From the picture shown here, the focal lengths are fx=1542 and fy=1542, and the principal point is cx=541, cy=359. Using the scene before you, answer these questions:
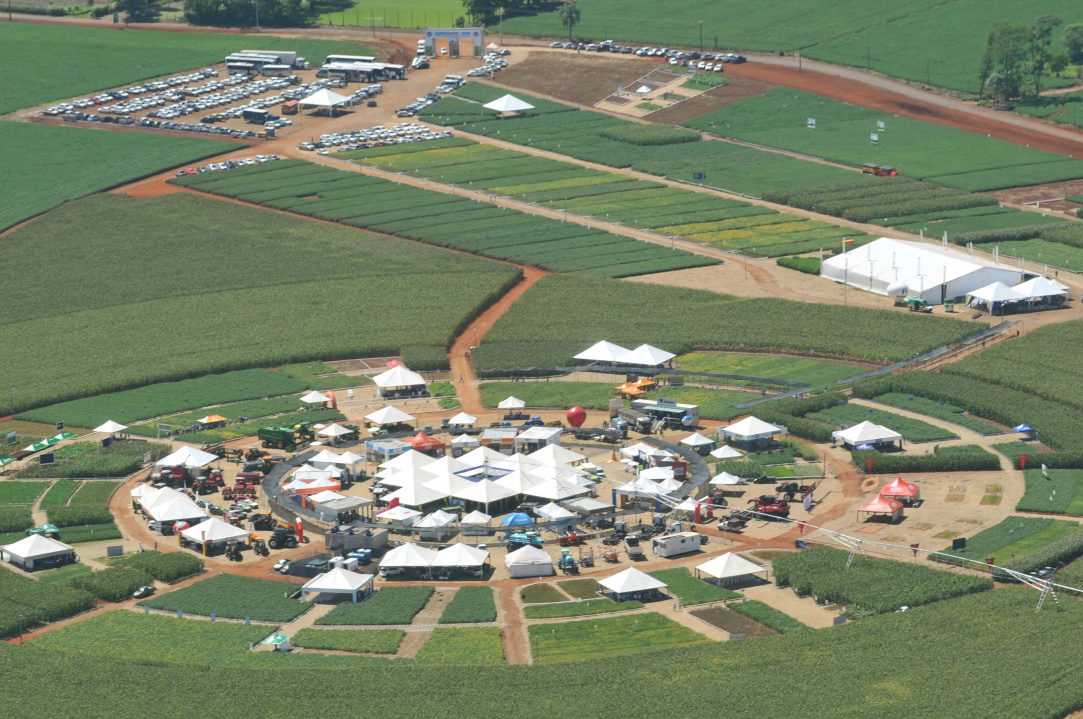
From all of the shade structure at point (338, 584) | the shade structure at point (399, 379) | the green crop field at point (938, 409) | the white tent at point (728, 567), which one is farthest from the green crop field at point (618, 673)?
the shade structure at point (399, 379)

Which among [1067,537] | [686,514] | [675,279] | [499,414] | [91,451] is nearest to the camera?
[1067,537]

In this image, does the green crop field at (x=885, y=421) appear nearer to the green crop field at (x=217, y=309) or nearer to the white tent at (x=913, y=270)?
the white tent at (x=913, y=270)

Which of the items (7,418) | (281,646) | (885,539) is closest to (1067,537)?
(885,539)

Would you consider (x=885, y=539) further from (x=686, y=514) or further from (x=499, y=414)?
(x=499, y=414)

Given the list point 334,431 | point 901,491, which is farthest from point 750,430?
point 334,431

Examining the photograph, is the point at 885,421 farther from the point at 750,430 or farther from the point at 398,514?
the point at 398,514
